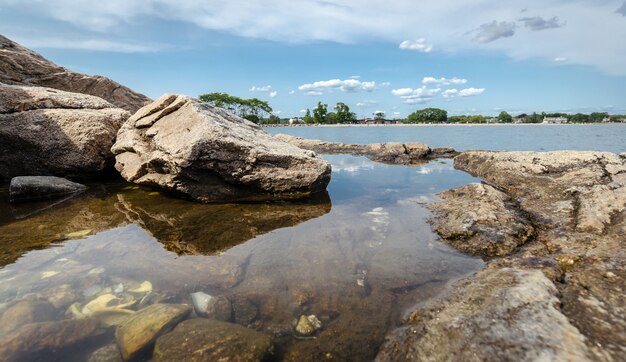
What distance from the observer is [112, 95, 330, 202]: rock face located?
7141 millimetres

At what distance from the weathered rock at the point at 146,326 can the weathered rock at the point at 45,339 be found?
1.11 feet

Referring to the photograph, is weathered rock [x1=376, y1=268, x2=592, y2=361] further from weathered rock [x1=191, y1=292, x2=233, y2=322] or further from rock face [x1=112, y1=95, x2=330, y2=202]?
rock face [x1=112, y1=95, x2=330, y2=202]

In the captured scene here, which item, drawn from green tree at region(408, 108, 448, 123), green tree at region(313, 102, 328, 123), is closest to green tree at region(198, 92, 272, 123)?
green tree at region(313, 102, 328, 123)

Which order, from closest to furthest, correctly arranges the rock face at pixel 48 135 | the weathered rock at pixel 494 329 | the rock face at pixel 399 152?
the weathered rock at pixel 494 329 → the rock face at pixel 48 135 → the rock face at pixel 399 152

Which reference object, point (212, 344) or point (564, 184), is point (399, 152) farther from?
point (212, 344)

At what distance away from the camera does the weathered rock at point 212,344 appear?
2527mm

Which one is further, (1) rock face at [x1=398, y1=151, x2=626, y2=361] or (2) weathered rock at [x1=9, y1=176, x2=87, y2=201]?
(2) weathered rock at [x1=9, y1=176, x2=87, y2=201]

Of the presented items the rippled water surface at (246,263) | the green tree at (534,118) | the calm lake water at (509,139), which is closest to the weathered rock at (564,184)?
the rippled water surface at (246,263)

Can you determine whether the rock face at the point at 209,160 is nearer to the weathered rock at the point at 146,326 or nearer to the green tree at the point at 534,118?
the weathered rock at the point at 146,326

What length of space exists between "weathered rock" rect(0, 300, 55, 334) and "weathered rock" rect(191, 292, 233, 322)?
139cm

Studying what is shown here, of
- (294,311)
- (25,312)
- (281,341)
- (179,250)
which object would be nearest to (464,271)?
(294,311)

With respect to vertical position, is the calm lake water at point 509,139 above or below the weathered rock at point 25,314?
above

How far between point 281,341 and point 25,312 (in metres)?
2.68

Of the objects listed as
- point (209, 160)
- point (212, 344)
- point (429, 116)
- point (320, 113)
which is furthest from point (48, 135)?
point (429, 116)
